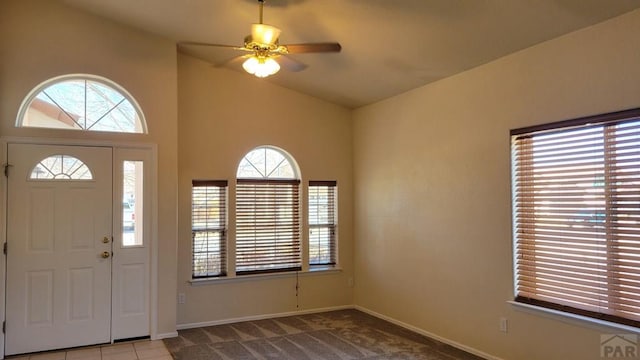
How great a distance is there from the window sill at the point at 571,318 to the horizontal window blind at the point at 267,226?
2946 mm

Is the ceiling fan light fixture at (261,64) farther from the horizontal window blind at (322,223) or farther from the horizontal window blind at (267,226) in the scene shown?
the horizontal window blind at (322,223)

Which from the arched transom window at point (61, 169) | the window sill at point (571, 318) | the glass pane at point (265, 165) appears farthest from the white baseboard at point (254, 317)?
the window sill at point (571, 318)

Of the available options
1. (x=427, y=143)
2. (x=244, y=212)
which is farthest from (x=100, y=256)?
(x=427, y=143)

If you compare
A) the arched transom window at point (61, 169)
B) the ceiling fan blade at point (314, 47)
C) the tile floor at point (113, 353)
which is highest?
the ceiling fan blade at point (314, 47)

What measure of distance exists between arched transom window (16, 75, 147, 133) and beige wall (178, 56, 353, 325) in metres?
0.66

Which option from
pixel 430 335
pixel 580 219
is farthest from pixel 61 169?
pixel 580 219

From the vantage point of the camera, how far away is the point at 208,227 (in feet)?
17.9

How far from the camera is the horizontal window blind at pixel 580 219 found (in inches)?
123

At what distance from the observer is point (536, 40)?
360 centimetres

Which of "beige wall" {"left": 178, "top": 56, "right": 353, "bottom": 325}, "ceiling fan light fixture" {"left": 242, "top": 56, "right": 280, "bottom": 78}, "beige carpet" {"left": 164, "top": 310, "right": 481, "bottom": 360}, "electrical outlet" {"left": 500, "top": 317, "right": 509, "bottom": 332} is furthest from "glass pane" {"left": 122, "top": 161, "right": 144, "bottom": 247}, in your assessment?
"electrical outlet" {"left": 500, "top": 317, "right": 509, "bottom": 332}

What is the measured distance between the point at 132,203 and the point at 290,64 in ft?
7.60

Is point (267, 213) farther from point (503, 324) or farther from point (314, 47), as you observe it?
point (503, 324)

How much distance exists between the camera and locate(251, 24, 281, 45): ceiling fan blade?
315cm

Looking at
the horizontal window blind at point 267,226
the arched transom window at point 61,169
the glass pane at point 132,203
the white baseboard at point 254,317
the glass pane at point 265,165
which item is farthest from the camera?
the glass pane at point 265,165
